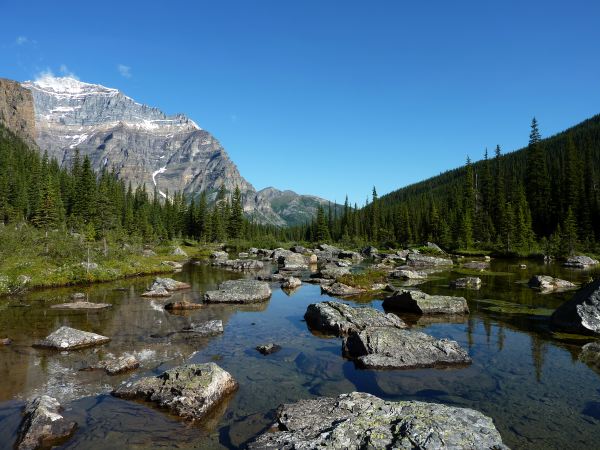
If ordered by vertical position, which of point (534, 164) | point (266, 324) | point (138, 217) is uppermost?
point (534, 164)

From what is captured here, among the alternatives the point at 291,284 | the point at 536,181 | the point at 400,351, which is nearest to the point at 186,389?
the point at 400,351

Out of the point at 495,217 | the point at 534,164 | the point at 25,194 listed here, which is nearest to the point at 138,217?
the point at 25,194

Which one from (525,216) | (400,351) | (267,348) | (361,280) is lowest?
(267,348)

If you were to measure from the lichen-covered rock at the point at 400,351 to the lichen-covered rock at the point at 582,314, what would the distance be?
7.53m

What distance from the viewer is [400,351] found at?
49.8 ft

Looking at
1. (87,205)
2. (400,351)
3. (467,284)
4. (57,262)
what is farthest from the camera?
(87,205)

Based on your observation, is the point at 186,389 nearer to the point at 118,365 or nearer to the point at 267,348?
the point at 118,365

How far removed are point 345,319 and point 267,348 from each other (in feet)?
17.6

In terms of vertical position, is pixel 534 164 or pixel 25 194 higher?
pixel 534 164

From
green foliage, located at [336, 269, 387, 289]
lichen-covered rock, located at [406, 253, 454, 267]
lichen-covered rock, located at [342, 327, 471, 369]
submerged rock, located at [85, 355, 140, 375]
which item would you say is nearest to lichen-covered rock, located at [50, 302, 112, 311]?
submerged rock, located at [85, 355, 140, 375]

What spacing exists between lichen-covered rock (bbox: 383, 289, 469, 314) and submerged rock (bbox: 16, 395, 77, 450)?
19.3 metres

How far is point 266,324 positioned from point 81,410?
11.8m

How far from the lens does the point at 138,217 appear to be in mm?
117688

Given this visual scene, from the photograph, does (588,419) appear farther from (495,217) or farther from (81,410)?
(495,217)
